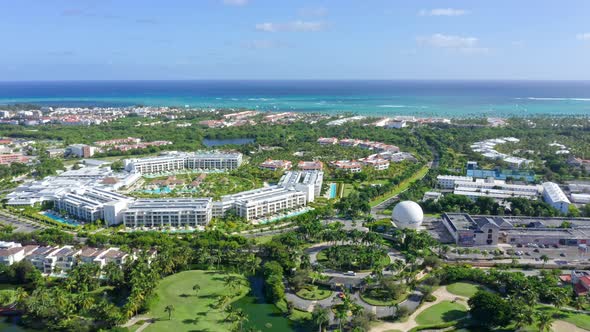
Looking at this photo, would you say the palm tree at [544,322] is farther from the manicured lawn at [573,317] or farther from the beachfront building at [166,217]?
the beachfront building at [166,217]

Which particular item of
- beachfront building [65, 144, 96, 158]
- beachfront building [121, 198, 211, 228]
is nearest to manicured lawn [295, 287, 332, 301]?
beachfront building [121, 198, 211, 228]

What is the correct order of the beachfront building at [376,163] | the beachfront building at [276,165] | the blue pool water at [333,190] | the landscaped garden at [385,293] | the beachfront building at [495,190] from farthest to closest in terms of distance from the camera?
the beachfront building at [376,163], the beachfront building at [276,165], the blue pool water at [333,190], the beachfront building at [495,190], the landscaped garden at [385,293]

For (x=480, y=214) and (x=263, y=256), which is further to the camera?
(x=480, y=214)

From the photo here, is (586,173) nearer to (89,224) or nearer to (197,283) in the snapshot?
(197,283)

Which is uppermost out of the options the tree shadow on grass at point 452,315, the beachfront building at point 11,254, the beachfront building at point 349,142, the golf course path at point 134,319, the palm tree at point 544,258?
the beachfront building at point 349,142

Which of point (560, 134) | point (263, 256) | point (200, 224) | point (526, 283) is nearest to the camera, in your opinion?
point (526, 283)

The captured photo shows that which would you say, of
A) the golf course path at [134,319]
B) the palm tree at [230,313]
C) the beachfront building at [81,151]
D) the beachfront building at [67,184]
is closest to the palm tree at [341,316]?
the palm tree at [230,313]

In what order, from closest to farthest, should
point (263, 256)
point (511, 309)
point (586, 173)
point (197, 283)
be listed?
1. point (511, 309)
2. point (197, 283)
3. point (263, 256)
4. point (586, 173)

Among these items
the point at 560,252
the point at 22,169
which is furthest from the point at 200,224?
the point at 22,169
